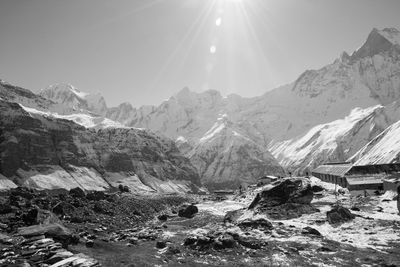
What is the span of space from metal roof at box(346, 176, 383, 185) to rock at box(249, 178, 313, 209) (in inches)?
1013

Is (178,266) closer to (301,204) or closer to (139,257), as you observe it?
(139,257)

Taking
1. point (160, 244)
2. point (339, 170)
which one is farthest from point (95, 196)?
point (339, 170)

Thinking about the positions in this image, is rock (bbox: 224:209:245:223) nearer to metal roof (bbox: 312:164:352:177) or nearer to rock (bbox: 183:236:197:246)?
rock (bbox: 183:236:197:246)

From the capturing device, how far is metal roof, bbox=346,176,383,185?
91631 mm

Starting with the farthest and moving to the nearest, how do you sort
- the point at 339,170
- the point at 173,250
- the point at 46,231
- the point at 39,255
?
the point at 339,170 → the point at 173,250 → the point at 46,231 → the point at 39,255

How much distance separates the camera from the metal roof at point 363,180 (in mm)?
91631

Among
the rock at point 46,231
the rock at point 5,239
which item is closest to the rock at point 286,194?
the rock at point 46,231

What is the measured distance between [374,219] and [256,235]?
1857cm

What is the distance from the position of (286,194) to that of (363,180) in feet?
111

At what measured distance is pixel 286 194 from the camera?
71.6 meters

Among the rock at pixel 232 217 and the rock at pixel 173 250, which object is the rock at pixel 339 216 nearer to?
the rock at pixel 232 217

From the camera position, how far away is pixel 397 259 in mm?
34094

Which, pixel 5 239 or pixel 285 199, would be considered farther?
pixel 285 199

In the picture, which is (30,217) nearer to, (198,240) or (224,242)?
(198,240)
